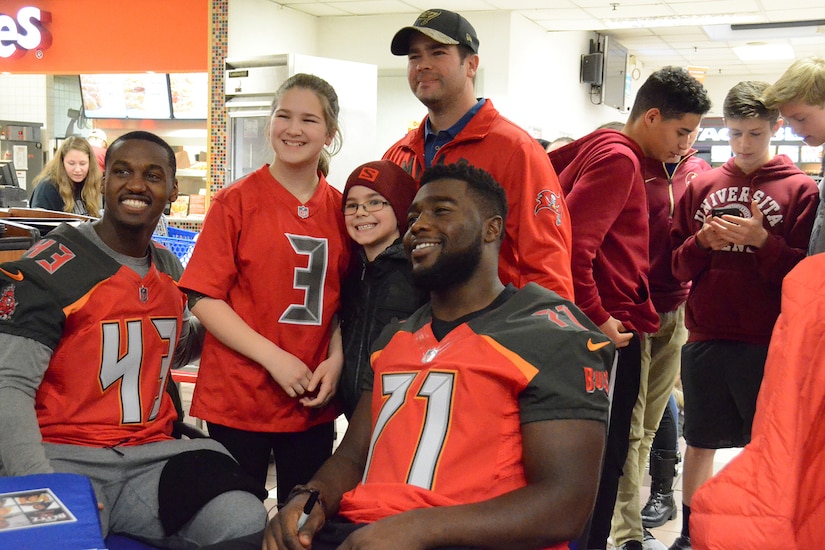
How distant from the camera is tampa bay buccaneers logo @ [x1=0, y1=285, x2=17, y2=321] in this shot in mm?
1961

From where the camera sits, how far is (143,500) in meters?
2.08

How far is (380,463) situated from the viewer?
1848 mm

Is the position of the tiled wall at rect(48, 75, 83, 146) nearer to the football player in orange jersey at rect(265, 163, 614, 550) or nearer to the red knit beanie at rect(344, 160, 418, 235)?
the red knit beanie at rect(344, 160, 418, 235)

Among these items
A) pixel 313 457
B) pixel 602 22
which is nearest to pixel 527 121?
pixel 602 22

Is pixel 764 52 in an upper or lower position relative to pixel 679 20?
upper

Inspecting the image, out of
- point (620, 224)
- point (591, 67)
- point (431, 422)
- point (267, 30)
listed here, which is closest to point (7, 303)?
point (431, 422)

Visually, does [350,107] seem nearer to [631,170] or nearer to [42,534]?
[631,170]

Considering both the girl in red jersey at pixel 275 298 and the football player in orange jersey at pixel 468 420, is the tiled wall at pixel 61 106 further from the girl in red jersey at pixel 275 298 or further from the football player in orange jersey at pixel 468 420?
the football player in orange jersey at pixel 468 420

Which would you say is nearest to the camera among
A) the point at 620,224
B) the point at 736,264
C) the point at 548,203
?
the point at 548,203

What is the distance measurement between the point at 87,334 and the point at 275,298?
0.49 meters

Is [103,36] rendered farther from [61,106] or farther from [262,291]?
[262,291]

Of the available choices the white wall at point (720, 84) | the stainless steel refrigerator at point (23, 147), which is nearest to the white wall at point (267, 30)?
the stainless steel refrigerator at point (23, 147)

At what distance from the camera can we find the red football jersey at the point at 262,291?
91.1 inches

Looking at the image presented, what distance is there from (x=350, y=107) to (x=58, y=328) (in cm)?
629
